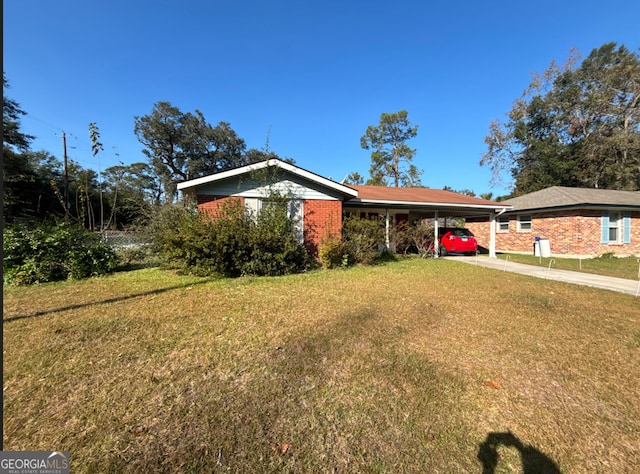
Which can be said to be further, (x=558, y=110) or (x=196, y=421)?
(x=558, y=110)

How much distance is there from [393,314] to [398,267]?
5088 mm

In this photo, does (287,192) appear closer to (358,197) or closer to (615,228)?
(358,197)

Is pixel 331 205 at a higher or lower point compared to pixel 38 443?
higher

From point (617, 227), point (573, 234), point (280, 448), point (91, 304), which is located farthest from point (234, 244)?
point (617, 227)

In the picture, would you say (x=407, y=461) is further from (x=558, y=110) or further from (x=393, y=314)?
(x=558, y=110)

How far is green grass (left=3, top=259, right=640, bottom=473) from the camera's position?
2.00 m

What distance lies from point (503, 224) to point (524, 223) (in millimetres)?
1368

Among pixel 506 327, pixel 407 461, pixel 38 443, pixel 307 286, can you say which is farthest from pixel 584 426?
pixel 307 286

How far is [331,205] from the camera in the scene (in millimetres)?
10062

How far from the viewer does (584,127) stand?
26.6 meters

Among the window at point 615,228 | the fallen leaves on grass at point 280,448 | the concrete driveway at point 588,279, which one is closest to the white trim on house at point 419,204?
the concrete driveway at point 588,279

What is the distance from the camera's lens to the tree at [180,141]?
36625mm

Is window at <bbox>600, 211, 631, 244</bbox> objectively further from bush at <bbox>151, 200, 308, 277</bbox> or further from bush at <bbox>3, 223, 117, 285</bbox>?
bush at <bbox>3, 223, 117, 285</bbox>

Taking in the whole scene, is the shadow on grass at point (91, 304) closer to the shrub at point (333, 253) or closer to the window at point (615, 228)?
the shrub at point (333, 253)
